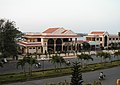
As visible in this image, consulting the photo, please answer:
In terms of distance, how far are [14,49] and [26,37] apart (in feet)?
91.3

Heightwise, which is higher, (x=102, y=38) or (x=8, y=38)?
(x=8, y=38)

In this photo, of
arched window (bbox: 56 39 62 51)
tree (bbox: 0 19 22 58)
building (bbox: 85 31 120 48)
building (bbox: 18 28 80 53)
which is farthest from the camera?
building (bbox: 85 31 120 48)

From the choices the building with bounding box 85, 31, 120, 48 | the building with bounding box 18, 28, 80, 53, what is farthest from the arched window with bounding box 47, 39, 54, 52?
the building with bounding box 85, 31, 120, 48

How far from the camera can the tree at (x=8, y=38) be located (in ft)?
120

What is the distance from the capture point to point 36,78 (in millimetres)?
27547

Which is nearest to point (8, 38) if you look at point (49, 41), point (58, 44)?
point (49, 41)

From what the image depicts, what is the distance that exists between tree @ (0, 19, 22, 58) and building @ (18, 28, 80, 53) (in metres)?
19.1

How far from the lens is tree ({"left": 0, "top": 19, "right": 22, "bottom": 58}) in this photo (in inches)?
1436

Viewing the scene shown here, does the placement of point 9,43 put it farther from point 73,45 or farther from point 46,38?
point 73,45

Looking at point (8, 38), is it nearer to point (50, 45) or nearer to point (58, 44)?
point (50, 45)

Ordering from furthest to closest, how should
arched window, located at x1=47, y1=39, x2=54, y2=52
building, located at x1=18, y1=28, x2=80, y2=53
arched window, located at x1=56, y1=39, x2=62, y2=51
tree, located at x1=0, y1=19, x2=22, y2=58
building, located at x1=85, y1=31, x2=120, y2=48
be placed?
1. building, located at x1=85, y1=31, x2=120, y2=48
2. arched window, located at x1=56, y1=39, x2=62, y2=51
3. arched window, located at x1=47, y1=39, x2=54, y2=52
4. building, located at x1=18, y1=28, x2=80, y2=53
5. tree, located at x1=0, y1=19, x2=22, y2=58

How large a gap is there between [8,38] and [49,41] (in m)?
25.9

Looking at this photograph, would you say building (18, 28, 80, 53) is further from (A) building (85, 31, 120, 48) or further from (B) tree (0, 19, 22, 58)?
(B) tree (0, 19, 22, 58)

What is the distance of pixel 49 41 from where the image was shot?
2488 inches
